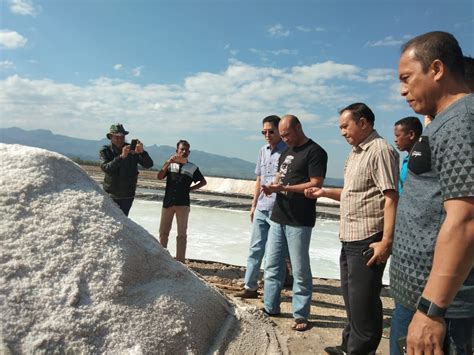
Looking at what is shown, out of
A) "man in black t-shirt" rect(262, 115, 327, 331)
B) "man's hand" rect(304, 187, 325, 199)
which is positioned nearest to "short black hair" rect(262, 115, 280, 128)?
"man in black t-shirt" rect(262, 115, 327, 331)

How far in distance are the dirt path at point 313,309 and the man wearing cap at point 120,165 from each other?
1256 mm

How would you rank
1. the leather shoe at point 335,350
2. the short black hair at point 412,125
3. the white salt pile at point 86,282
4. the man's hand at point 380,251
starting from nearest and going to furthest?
the white salt pile at point 86,282 < the man's hand at point 380,251 < the leather shoe at point 335,350 < the short black hair at point 412,125

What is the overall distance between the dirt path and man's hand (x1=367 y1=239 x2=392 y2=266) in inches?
33.6

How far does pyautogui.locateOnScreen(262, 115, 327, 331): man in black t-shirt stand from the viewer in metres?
2.90

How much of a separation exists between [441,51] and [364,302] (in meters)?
1.43

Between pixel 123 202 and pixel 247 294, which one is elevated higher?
pixel 123 202

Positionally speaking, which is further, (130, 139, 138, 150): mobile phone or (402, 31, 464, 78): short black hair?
(130, 139, 138, 150): mobile phone

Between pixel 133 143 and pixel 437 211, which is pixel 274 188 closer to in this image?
pixel 437 211

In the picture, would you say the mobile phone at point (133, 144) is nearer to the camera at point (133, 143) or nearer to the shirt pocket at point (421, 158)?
the camera at point (133, 143)

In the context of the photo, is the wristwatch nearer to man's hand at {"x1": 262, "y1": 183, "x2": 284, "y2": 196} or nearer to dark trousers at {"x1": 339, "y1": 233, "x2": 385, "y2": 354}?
dark trousers at {"x1": 339, "y1": 233, "x2": 385, "y2": 354}

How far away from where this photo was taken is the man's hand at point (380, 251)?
6.69ft

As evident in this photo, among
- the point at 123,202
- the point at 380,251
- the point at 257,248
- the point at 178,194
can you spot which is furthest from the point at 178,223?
the point at 380,251

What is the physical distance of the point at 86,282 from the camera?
1.88m

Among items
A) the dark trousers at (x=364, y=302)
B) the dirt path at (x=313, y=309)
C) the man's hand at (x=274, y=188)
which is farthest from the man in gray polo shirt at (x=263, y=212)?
the dark trousers at (x=364, y=302)
